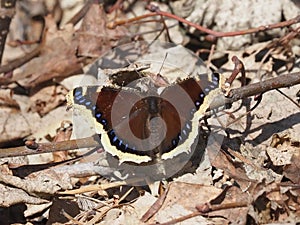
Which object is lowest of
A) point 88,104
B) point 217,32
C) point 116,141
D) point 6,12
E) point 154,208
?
point 154,208

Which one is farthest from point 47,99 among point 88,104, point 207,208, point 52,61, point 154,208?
point 207,208

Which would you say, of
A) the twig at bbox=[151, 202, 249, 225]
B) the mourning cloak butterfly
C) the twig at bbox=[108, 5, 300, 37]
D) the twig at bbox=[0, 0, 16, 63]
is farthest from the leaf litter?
the twig at bbox=[0, 0, 16, 63]

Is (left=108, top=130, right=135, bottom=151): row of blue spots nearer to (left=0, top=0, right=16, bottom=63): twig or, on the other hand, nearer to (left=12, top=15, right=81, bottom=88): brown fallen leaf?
(left=12, top=15, right=81, bottom=88): brown fallen leaf

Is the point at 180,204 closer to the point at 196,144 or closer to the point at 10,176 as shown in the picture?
the point at 196,144

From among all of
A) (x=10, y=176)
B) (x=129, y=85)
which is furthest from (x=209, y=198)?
(x=10, y=176)

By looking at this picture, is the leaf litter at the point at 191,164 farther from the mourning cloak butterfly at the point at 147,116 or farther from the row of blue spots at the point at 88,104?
the row of blue spots at the point at 88,104

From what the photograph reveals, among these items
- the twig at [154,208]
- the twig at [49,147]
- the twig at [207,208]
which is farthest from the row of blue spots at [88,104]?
the twig at [207,208]

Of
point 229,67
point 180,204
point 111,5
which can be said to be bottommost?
point 180,204

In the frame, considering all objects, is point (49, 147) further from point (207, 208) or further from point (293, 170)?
point (293, 170)
